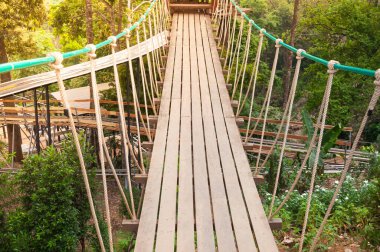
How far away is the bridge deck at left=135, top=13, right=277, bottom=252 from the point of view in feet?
6.71

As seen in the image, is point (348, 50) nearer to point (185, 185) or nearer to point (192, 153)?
point (192, 153)

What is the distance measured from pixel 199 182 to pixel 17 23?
8056mm

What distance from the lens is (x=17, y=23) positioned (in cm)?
885

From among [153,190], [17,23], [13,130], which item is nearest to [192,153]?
[153,190]

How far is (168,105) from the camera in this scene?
12.0 feet

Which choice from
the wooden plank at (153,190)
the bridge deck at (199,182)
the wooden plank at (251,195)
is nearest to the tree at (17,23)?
the bridge deck at (199,182)

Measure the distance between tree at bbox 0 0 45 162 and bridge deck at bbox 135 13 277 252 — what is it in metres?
6.17

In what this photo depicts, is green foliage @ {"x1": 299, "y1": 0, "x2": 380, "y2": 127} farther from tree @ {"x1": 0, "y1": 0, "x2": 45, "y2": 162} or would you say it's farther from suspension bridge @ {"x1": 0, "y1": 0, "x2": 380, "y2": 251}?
tree @ {"x1": 0, "y1": 0, "x2": 45, "y2": 162}

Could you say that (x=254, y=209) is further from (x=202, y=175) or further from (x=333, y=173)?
(x=333, y=173)

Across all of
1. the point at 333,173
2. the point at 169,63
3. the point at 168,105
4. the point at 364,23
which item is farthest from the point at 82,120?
the point at 364,23

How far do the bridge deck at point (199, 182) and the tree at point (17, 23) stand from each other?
20.3 ft

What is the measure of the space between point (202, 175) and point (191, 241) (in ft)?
2.11

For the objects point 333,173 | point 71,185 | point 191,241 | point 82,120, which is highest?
point 191,241

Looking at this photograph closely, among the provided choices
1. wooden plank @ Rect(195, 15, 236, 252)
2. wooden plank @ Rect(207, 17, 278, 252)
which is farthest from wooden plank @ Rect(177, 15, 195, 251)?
wooden plank @ Rect(207, 17, 278, 252)
